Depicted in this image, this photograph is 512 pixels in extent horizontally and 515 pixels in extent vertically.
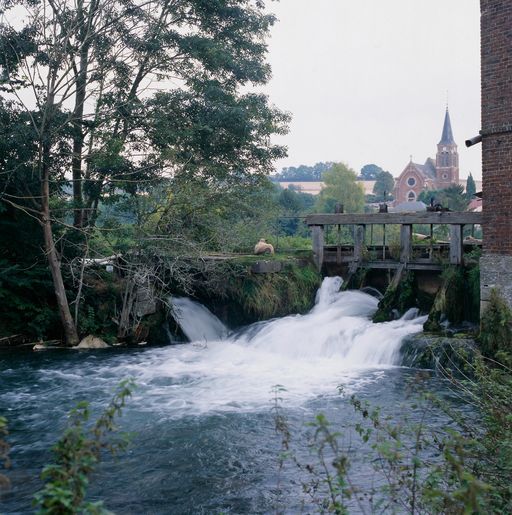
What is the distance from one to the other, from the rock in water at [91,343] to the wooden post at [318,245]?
630cm

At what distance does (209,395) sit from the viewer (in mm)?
10844

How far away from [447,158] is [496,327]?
88578 mm

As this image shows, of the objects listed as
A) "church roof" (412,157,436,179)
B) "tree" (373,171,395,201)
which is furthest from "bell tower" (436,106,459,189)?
"tree" (373,171,395,201)

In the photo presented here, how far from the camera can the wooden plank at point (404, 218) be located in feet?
47.5

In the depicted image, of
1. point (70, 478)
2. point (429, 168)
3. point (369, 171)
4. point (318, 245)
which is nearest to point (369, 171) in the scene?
point (369, 171)

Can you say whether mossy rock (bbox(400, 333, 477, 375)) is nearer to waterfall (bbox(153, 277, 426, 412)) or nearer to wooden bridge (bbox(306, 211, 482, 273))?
waterfall (bbox(153, 277, 426, 412))

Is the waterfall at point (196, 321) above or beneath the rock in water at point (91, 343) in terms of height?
above

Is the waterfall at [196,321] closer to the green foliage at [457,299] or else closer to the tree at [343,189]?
the green foliage at [457,299]

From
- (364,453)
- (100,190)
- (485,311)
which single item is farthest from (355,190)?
(364,453)

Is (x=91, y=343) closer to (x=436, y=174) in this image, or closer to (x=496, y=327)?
(x=496, y=327)

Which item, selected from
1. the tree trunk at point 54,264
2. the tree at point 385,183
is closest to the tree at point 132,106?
the tree trunk at point 54,264

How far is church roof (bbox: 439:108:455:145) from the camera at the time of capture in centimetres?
9606

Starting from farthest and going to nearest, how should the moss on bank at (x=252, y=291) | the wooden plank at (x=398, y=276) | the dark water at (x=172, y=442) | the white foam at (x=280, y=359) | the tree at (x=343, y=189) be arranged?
the tree at (x=343, y=189) < the moss on bank at (x=252, y=291) < the wooden plank at (x=398, y=276) < the white foam at (x=280, y=359) < the dark water at (x=172, y=442)

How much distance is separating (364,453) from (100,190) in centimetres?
1169
